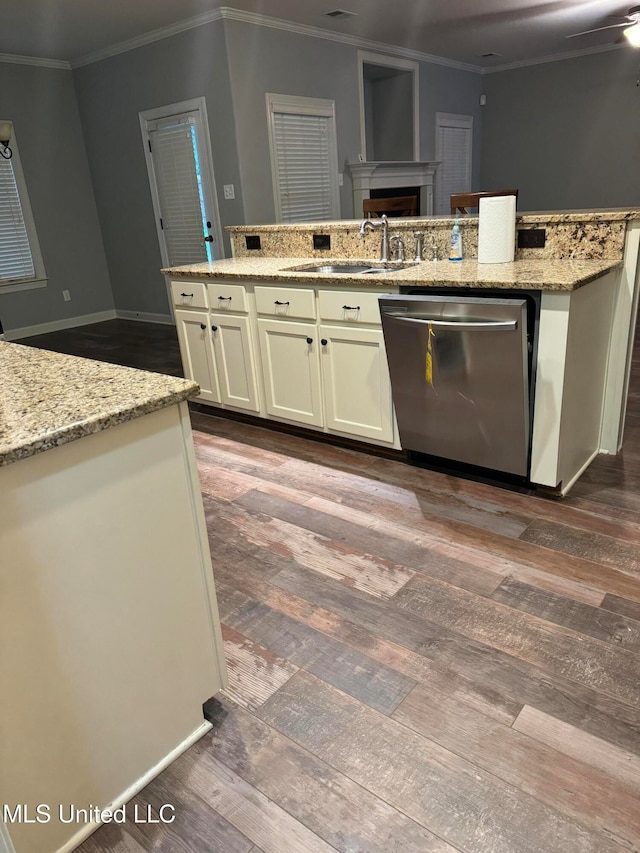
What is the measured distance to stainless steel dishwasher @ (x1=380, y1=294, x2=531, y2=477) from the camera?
2301 millimetres

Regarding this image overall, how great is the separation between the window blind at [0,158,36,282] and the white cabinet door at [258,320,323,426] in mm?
3975

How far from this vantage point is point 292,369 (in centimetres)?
322

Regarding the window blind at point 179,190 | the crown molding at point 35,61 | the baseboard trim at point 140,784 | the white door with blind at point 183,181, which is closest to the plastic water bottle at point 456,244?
the baseboard trim at point 140,784

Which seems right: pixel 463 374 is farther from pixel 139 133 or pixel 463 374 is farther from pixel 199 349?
pixel 139 133

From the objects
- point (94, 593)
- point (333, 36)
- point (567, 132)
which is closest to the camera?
point (94, 593)

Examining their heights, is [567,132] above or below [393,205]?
above

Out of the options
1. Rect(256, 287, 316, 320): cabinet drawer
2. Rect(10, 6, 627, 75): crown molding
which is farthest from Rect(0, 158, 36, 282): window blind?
Rect(256, 287, 316, 320): cabinet drawer

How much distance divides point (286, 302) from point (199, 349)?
794mm

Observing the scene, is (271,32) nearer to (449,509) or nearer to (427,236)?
(427,236)

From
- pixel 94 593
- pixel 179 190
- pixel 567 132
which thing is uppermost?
pixel 567 132

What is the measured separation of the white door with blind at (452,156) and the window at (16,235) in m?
4.53

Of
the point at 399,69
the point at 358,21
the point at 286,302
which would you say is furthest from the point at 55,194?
the point at 286,302

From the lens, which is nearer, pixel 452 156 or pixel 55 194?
pixel 55 194

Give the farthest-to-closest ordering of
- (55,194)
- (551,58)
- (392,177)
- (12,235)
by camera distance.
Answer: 1. (551,58)
2. (392,177)
3. (55,194)
4. (12,235)
